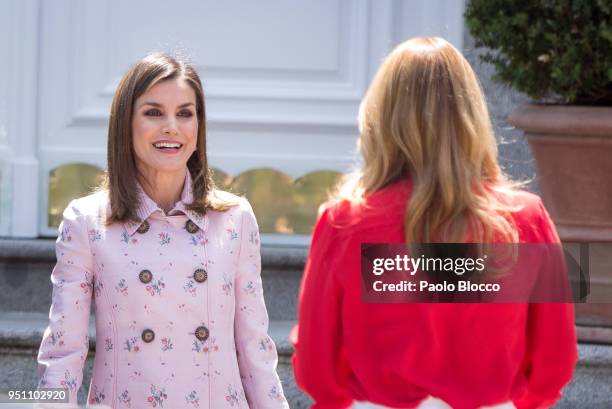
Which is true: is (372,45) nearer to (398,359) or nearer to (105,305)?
(105,305)

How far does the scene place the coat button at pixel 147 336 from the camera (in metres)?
2.64

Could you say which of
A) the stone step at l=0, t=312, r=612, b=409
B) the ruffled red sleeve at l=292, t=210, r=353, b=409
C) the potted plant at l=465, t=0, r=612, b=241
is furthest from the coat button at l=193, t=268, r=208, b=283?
the potted plant at l=465, t=0, r=612, b=241

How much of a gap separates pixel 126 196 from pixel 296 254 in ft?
5.47

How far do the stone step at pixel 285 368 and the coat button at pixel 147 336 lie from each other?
1230mm

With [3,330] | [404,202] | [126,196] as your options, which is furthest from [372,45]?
[404,202]

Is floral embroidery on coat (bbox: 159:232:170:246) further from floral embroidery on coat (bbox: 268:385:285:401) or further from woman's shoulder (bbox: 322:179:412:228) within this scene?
woman's shoulder (bbox: 322:179:412:228)

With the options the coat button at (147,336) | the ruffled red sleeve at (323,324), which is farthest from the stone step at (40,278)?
the ruffled red sleeve at (323,324)

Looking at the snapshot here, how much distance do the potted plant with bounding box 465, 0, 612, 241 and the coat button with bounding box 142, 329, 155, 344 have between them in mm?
1740

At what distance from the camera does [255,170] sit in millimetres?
4707

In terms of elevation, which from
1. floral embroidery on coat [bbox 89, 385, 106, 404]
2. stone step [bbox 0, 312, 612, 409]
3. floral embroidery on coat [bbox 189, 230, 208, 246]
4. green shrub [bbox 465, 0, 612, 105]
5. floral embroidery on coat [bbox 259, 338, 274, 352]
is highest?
green shrub [bbox 465, 0, 612, 105]

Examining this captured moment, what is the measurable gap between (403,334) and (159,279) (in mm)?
675

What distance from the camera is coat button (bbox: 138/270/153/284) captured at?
266 centimetres

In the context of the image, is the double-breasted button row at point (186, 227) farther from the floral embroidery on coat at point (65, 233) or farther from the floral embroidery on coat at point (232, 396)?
the floral embroidery on coat at point (232, 396)

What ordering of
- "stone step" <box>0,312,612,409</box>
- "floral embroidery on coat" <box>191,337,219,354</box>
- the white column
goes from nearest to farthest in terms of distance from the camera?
"floral embroidery on coat" <box>191,337,219,354</box> → "stone step" <box>0,312,612,409</box> → the white column
